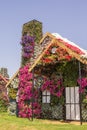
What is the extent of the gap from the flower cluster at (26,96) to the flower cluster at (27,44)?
193 centimetres

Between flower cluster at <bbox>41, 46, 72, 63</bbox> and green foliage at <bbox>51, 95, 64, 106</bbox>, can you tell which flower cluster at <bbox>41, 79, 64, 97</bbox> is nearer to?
green foliage at <bbox>51, 95, 64, 106</bbox>

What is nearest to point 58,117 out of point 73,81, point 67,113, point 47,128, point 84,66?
point 67,113

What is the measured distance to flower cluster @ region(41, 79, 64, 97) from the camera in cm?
2102

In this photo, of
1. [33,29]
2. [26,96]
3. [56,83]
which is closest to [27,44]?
[33,29]

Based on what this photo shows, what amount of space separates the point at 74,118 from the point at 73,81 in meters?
2.46

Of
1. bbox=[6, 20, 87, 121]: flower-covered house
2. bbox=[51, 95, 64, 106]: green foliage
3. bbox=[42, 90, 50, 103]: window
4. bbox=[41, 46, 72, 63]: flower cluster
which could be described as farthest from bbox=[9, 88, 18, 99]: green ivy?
bbox=[41, 46, 72, 63]: flower cluster

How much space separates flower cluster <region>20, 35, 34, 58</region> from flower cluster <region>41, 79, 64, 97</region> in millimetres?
5102

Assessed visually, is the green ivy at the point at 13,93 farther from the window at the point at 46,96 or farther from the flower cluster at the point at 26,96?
the window at the point at 46,96

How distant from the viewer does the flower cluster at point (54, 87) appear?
827 inches

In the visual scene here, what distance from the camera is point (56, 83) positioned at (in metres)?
21.3

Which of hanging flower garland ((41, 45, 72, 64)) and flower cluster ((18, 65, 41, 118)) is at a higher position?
hanging flower garland ((41, 45, 72, 64))

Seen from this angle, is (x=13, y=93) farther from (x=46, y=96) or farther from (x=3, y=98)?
(x=3, y=98)

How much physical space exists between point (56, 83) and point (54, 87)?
316mm

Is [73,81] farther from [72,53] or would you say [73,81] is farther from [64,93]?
[72,53]
